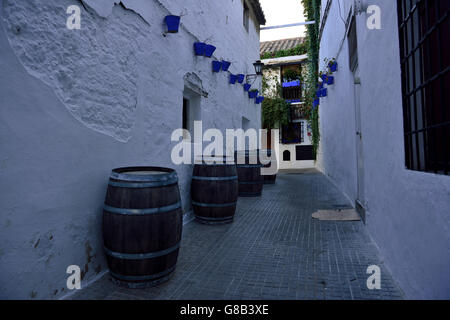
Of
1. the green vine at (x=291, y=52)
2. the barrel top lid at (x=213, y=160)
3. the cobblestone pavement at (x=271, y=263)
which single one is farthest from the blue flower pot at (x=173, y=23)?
the green vine at (x=291, y=52)

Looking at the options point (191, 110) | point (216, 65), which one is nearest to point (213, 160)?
point (191, 110)

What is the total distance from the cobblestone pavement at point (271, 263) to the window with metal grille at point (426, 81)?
1141 millimetres

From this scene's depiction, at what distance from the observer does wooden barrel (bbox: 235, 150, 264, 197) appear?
5971mm

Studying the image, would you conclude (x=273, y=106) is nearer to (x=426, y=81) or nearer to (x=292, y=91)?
(x=292, y=91)

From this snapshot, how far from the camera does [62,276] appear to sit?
2.02 metres

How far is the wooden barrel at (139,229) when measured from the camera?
82.6 inches

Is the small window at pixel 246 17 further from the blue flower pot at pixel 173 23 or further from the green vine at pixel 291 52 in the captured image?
the green vine at pixel 291 52

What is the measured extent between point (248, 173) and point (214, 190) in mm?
2264

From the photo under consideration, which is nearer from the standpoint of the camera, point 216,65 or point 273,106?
point 216,65

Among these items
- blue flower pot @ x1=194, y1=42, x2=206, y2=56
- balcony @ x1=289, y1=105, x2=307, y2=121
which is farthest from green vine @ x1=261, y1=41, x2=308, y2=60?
blue flower pot @ x1=194, y1=42, x2=206, y2=56

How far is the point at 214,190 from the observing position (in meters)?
3.84

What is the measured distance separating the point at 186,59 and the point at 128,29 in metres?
1.41

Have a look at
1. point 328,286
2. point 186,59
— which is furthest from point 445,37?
point 186,59

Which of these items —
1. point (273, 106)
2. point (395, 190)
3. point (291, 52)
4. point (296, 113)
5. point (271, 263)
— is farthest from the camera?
point (291, 52)
